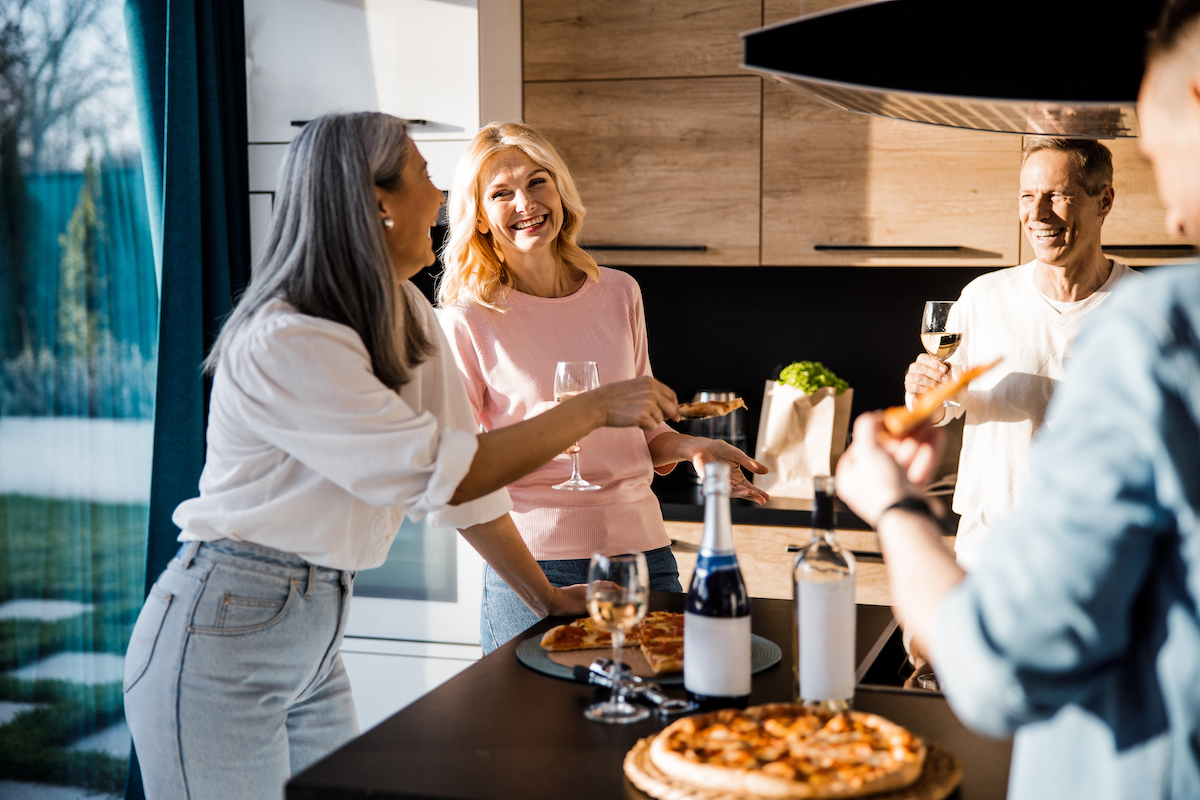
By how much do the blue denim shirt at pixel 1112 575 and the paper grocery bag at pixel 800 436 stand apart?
87.1 inches

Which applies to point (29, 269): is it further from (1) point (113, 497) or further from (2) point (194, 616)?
(2) point (194, 616)

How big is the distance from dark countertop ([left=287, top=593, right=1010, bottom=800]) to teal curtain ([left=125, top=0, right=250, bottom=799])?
1701 mm

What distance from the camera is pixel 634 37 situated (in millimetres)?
2926

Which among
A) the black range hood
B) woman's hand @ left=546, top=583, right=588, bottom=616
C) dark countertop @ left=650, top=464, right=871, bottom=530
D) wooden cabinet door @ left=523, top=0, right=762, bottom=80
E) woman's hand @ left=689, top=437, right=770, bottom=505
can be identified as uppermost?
wooden cabinet door @ left=523, top=0, right=762, bottom=80

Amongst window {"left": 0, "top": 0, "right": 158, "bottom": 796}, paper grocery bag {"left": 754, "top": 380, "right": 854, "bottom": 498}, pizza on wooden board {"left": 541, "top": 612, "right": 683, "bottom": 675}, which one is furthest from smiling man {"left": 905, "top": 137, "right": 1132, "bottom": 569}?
window {"left": 0, "top": 0, "right": 158, "bottom": 796}

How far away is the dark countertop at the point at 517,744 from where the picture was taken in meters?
0.95

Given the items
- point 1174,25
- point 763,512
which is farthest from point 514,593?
point 1174,25

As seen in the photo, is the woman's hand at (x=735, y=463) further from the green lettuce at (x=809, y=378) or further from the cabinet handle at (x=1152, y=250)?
the cabinet handle at (x=1152, y=250)

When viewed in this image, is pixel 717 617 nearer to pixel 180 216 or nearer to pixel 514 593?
pixel 514 593

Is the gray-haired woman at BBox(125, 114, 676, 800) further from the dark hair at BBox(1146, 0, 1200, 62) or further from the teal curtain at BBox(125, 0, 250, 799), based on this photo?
the teal curtain at BBox(125, 0, 250, 799)

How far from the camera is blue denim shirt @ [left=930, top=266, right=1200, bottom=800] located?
0.61 m

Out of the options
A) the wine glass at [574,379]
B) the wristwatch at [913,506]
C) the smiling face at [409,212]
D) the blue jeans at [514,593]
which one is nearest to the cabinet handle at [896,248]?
the blue jeans at [514,593]

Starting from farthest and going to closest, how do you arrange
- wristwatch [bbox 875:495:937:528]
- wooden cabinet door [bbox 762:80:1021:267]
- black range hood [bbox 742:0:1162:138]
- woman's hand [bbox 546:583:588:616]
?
1. wooden cabinet door [bbox 762:80:1021:267]
2. woman's hand [bbox 546:583:588:616]
3. black range hood [bbox 742:0:1162:138]
4. wristwatch [bbox 875:495:937:528]

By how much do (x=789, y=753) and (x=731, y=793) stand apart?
10 centimetres
